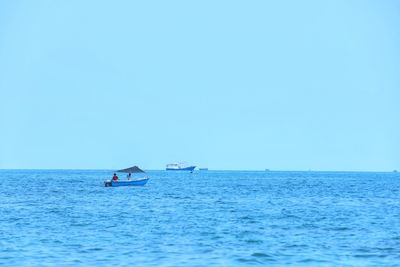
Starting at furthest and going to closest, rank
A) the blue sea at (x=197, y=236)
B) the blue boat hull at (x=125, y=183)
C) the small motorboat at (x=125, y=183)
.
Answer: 1. the blue boat hull at (x=125, y=183)
2. the small motorboat at (x=125, y=183)
3. the blue sea at (x=197, y=236)

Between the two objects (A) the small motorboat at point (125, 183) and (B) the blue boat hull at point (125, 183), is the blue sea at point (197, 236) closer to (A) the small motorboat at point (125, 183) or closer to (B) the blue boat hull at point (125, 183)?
(A) the small motorboat at point (125, 183)

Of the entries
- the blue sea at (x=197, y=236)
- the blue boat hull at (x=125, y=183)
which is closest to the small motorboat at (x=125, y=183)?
the blue boat hull at (x=125, y=183)

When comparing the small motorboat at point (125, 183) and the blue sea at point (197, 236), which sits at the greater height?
the small motorboat at point (125, 183)

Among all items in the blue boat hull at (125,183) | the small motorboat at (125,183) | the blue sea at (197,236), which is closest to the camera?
the blue sea at (197,236)

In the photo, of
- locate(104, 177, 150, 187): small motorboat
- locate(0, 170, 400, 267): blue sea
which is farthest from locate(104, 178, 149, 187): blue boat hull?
locate(0, 170, 400, 267): blue sea

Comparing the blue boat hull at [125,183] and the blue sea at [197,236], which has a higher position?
the blue boat hull at [125,183]

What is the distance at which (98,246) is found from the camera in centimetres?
3272

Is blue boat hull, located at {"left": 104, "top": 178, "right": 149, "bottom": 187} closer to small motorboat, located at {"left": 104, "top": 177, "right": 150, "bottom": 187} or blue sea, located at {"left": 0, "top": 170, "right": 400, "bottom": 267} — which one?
small motorboat, located at {"left": 104, "top": 177, "right": 150, "bottom": 187}

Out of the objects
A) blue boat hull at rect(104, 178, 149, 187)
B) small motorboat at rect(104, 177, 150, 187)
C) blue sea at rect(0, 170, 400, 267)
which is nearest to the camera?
blue sea at rect(0, 170, 400, 267)

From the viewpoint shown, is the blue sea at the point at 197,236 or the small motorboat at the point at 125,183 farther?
the small motorboat at the point at 125,183

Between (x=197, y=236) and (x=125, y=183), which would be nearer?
(x=197, y=236)

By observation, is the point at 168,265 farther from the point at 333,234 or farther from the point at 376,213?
the point at 376,213

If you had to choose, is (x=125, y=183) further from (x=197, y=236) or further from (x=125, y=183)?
(x=197, y=236)

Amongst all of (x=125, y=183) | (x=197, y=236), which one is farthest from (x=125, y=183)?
(x=197, y=236)
